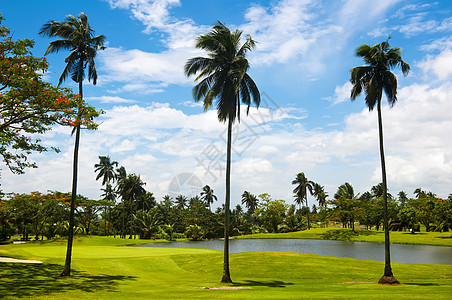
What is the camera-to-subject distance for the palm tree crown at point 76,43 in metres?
26.7

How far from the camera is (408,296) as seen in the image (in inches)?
657

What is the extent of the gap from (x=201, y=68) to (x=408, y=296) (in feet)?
70.8

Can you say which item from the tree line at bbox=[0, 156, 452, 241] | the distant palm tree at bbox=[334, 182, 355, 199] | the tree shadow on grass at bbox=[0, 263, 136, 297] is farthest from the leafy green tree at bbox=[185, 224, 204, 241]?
the tree shadow on grass at bbox=[0, 263, 136, 297]

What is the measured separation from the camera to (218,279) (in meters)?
26.9

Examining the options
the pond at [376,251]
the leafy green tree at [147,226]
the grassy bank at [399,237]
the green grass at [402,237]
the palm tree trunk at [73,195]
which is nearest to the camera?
the palm tree trunk at [73,195]

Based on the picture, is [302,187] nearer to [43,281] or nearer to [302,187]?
[302,187]

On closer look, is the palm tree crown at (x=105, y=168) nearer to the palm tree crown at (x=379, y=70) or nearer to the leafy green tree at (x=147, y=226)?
the leafy green tree at (x=147, y=226)

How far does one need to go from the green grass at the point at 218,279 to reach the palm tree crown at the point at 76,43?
16085mm

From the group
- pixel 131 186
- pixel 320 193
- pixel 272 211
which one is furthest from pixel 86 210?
pixel 320 193

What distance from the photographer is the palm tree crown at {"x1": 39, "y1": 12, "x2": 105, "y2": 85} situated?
26734mm

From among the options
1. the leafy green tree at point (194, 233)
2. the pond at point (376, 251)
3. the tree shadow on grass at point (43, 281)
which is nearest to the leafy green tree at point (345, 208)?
the pond at point (376, 251)

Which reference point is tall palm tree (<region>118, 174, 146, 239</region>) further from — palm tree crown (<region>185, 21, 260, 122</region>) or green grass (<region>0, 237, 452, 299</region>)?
palm tree crown (<region>185, 21, 260, 122</region>)

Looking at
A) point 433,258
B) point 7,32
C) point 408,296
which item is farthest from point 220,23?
point 433,258

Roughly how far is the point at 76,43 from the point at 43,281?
18.7m
